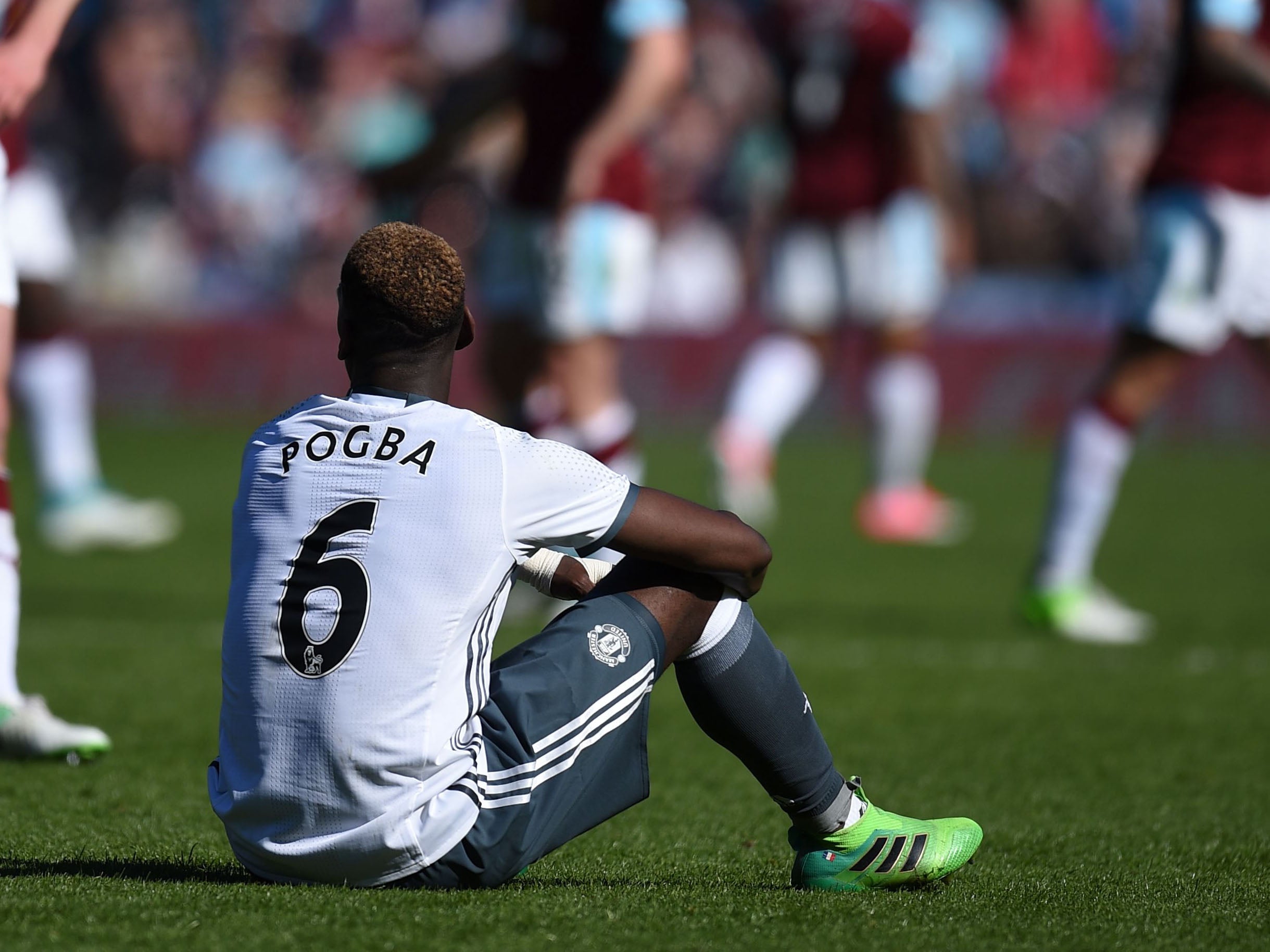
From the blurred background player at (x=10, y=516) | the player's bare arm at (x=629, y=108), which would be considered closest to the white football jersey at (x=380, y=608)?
the blurred background player at (x=10, y=516)

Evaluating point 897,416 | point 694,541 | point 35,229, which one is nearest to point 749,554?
point 694,541

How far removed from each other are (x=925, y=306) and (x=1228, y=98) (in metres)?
3.18

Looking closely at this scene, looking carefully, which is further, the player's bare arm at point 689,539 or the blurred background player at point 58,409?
the blurred background player at point 58,409

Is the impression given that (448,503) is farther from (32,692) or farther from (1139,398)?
(1139,398)

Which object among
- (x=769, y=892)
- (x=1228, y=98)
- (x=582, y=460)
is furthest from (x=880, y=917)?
(x=1228, y=98)

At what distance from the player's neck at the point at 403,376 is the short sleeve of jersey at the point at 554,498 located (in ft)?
0.44

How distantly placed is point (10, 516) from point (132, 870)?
3.87ft

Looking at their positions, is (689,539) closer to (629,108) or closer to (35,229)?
(629,108)

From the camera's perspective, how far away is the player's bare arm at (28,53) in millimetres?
3619

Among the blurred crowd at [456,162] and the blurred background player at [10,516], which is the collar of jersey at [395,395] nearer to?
the blurred background player at [10,516]

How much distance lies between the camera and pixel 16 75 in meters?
3.62

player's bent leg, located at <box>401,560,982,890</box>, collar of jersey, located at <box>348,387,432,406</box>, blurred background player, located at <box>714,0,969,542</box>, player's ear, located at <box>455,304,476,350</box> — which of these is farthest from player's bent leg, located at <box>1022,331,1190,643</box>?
collar of jersey, located at <box>348,387,432,406</box>

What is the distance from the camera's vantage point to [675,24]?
586cm

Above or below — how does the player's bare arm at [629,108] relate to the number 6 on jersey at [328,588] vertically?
above
